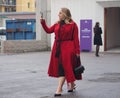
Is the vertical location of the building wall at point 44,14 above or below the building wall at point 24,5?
below

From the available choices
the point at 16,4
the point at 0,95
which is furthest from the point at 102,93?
the point at 16,4

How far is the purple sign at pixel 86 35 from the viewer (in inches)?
1201

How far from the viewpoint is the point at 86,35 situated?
1208 inches

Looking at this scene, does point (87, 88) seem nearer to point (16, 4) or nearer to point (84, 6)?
point (84, 6)

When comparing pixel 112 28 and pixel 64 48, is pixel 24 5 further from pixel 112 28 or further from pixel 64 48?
pixel 64 48

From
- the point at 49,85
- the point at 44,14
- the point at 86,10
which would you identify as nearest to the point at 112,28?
the point at 86,10

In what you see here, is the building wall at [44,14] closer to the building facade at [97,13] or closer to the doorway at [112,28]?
the building facade at [97,13]

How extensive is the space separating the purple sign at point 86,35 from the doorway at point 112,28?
1.00 meters

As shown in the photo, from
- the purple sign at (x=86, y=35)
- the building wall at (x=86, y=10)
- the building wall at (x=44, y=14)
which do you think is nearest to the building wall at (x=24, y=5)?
the building wall at (x=44, y=14)

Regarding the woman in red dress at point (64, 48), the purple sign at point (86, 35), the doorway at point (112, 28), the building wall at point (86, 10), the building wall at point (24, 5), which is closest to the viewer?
the woman in red dress at point (64, 48)

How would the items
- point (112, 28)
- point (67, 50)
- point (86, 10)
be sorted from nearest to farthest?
point (67, 50) < point (86, 10) < point (112, 28)

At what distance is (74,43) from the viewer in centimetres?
1066

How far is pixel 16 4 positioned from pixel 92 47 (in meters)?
80.4

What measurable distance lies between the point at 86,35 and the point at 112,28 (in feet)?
8.90
